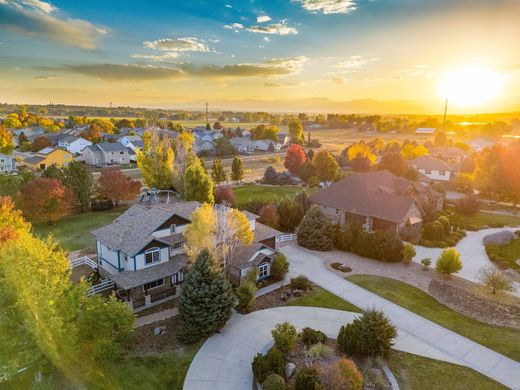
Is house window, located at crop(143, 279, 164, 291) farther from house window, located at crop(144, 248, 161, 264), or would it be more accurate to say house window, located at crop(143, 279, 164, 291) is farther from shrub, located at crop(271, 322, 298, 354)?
shrub, located at crop(271, 322, 298, 354)

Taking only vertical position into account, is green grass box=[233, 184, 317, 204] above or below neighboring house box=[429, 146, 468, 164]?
below

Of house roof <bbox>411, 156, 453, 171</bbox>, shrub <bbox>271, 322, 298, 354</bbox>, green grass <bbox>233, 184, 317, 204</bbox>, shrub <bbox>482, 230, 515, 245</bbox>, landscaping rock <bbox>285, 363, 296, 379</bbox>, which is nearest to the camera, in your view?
landscaping rock <bbox>285, 363, 296, 379</bbox>

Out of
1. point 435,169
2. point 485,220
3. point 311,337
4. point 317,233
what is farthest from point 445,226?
point 435,169

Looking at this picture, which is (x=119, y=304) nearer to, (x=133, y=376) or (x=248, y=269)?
(x=133, y=376)

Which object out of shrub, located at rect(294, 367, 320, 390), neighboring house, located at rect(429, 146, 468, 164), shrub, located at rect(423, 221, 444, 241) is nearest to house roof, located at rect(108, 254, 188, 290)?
shrub, located at rect(294, 367, 320, 390)

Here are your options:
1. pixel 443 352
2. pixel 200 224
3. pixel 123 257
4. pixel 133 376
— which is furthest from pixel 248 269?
pixel 443 352

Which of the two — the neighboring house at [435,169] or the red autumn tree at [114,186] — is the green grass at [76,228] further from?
the neighboring house at [435,169]
